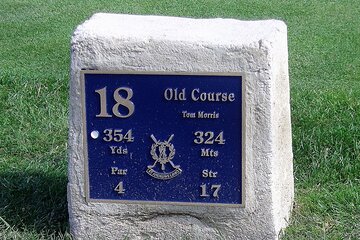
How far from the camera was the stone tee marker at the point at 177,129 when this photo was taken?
13.2 ft

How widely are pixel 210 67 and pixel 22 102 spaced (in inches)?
101

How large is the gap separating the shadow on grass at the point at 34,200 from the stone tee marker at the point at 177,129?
294 mm

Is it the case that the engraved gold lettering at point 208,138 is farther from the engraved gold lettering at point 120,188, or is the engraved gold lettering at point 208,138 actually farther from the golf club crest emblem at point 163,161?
the engraved gold lettering at point 120,188

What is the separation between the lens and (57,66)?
786 centimetres

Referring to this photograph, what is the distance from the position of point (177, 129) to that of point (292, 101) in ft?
7.31

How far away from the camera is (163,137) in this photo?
164 inches

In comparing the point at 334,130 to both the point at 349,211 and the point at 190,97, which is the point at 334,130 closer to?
the point at 349,211

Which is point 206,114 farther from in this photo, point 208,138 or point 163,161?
point 163,161

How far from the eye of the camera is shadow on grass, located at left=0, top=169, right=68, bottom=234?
455cm

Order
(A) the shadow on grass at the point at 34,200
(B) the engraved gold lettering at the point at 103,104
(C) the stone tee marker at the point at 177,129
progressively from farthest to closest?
(A) the shadow on grass at the point at 34,200, (B) the engraved gold lettering at the point at 103,104, (C) the stone tee marker at the point at 177,129

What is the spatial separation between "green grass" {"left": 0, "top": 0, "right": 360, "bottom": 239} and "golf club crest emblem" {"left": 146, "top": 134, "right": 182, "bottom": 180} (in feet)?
1.84

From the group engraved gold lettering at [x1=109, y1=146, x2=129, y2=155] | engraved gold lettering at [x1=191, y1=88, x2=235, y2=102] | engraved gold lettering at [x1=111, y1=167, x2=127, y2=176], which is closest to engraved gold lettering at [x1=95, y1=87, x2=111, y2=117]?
engraved gold lettering at [x1=109, y1=146, x2=129, y2=155]

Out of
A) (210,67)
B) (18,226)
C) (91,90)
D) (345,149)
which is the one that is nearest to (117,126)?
(91,90)

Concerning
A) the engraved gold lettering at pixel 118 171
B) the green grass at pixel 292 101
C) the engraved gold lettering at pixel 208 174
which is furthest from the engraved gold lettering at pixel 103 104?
the green grass at pixel 292 101
